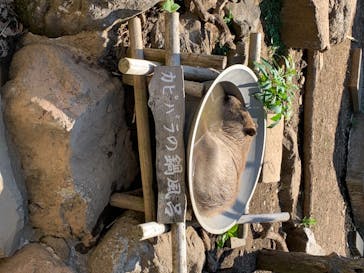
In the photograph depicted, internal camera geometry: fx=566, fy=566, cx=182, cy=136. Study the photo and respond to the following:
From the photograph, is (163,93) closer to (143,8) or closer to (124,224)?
(143,8)

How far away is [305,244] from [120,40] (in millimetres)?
1987

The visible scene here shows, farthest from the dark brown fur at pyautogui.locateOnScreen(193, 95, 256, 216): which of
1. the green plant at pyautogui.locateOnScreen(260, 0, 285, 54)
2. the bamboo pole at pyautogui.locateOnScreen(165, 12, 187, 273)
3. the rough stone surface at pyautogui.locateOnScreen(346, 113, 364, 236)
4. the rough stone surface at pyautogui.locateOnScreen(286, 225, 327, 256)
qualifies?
the rough stone surface at pyautogui.locateOnScreen(346, 113, 364, 236)

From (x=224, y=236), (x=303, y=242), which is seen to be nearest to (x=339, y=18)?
(x=303, y=242)

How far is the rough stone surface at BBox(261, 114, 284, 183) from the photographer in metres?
A: 3.34

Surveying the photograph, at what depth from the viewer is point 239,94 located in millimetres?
2623

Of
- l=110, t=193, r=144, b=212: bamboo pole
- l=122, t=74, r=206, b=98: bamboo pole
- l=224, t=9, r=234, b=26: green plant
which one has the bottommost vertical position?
l=110, t=193, r=144, b=212: bamboo pole

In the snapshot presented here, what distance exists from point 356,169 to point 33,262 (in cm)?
298

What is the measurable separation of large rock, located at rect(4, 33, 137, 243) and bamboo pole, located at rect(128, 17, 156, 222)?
0.46ft

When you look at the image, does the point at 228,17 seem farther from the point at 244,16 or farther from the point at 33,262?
the point at 33,262

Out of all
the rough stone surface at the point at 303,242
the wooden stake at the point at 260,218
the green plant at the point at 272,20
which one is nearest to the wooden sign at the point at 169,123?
the wooden stake at the point at 260,218

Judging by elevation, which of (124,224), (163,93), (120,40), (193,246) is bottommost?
(193,246)

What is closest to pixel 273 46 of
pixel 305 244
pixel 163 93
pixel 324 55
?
pixel 324 55

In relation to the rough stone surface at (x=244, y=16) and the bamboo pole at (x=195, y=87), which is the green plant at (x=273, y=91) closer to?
the rough stone surface at (x=244, y=16)

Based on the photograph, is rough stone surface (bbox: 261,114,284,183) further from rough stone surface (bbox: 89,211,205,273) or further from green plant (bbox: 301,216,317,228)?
rough stone surface (bbox: 89,211,205,273)
